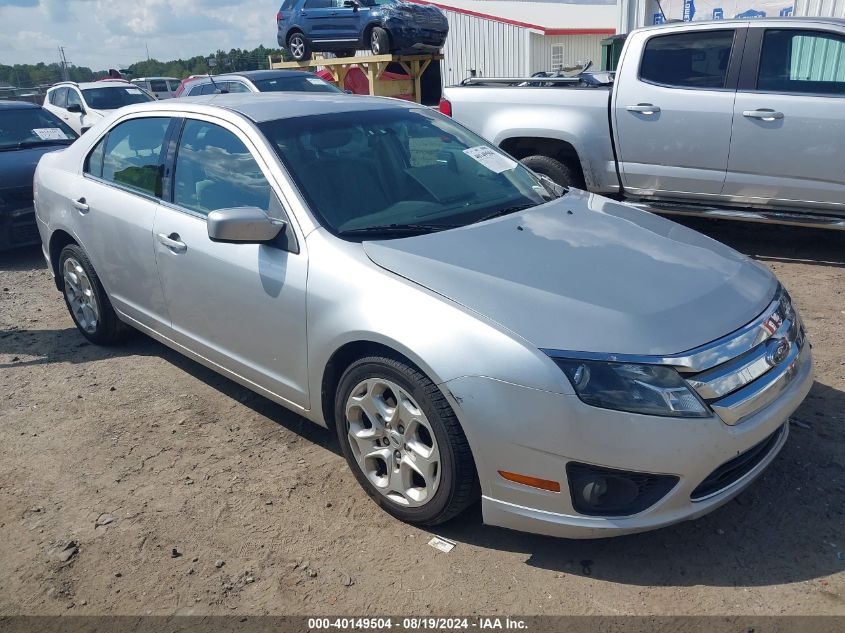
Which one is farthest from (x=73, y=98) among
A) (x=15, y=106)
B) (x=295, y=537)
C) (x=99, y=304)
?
(x=295, y=537)

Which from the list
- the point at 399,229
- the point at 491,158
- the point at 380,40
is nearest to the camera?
the point at 399,229

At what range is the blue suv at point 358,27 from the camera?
46.8ft

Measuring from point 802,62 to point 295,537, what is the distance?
5403 millimetres

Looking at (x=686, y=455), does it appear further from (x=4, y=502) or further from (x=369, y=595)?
(x=4, y=502)

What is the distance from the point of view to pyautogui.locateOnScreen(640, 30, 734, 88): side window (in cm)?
626

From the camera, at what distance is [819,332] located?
4.73 metres

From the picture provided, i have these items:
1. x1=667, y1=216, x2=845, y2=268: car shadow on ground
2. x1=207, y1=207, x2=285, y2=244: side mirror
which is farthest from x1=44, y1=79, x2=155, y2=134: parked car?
x1=207, y1=207, x2=285, y2=244: side mirror

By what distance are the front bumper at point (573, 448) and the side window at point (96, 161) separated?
3.15 metres

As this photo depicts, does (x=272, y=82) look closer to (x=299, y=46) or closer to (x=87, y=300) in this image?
(x=299, y=46)

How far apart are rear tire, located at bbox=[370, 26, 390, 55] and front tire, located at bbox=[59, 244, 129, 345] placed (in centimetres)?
1027

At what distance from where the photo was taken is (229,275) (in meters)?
3.56

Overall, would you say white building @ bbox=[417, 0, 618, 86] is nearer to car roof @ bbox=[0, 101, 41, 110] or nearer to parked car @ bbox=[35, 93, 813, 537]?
car roof @ bbox=[0, 101, 41, 110]

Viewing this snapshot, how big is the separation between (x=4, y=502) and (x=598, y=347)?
2.79 meters

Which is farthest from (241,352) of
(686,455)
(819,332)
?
(819,332)
